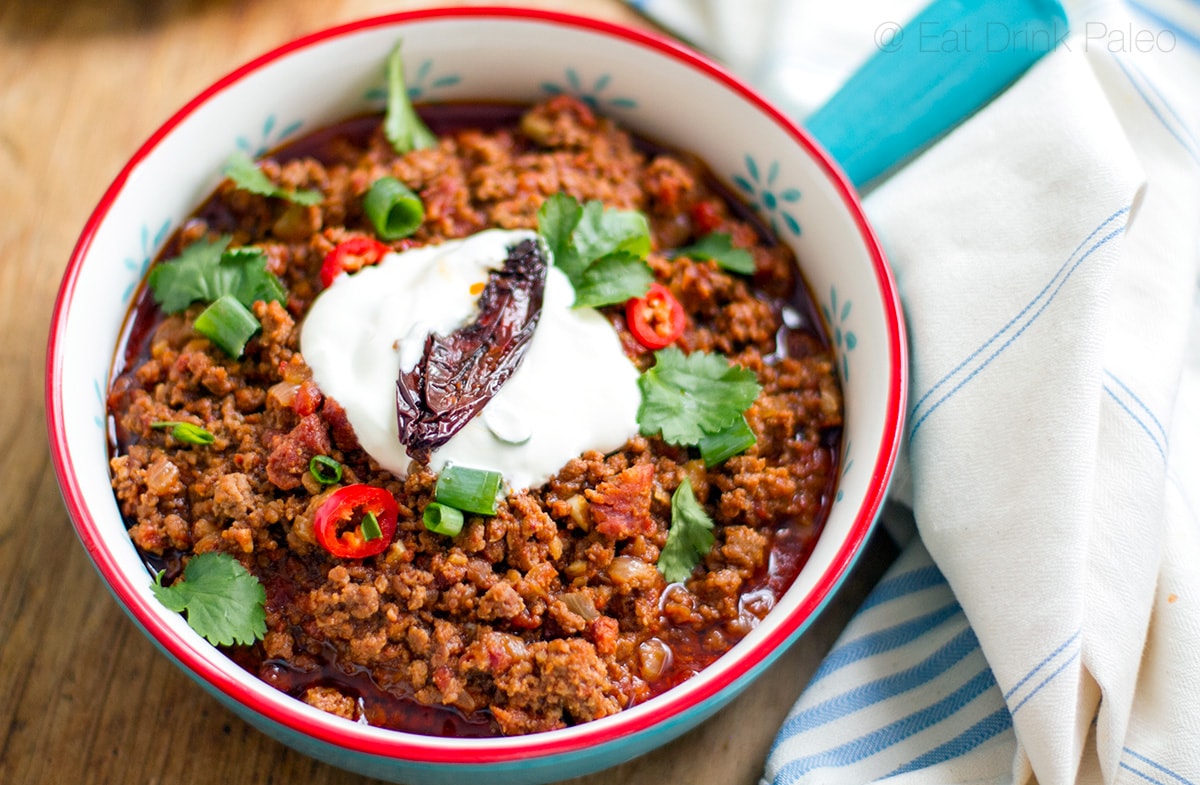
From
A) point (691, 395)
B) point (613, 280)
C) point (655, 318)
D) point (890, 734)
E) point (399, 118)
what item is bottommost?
point (890, 734)

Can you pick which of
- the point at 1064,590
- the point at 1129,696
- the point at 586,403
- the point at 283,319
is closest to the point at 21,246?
the point at 283,319

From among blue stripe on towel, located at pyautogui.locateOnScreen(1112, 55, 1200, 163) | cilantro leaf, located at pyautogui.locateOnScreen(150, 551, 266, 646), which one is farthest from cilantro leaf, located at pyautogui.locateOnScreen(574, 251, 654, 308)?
blue stripe on towel, located at pyautogui.locateOnScreen(1112, 55, 1200, 163)

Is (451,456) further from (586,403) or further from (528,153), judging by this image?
(528,153)

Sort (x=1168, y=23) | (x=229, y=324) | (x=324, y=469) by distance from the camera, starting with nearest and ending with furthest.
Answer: (x=324, y=469) < (x=229, y=324) < (x=1168, y=23)

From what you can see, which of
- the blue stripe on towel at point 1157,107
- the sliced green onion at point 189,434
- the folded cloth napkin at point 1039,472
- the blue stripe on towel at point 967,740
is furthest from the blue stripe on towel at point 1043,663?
the sliced green onion at point 189,434

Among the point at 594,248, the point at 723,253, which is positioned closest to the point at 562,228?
the point at 594,248

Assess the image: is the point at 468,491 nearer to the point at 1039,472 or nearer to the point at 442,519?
the point at 442,519
